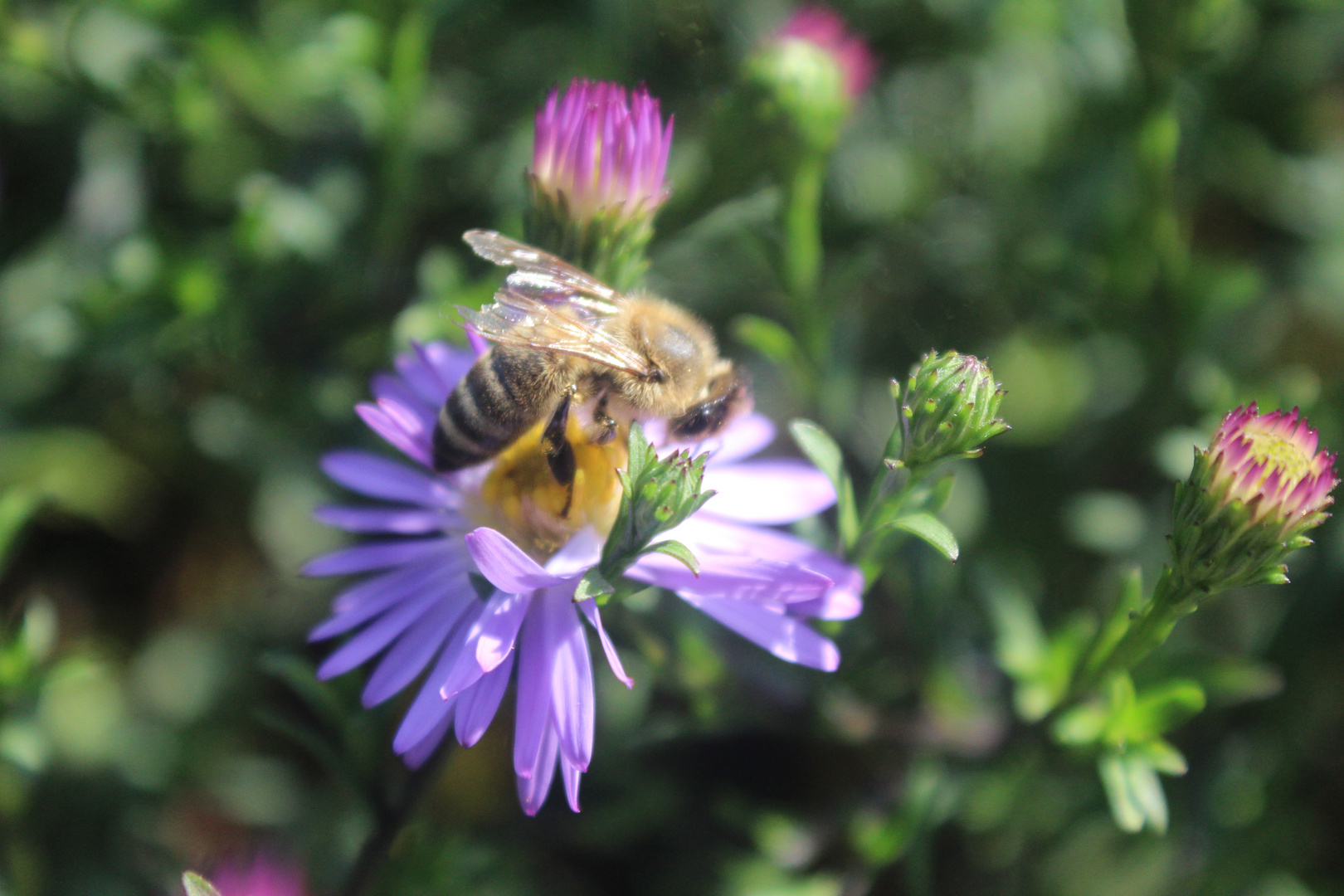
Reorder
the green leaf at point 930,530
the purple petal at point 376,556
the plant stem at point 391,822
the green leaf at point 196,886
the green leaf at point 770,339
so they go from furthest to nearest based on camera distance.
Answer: the green leaf at point 770,339, the purple petal at point 376,556, the plant stem at point 391,822, the green leaf at point 930,530, the green leaf at point 196,886

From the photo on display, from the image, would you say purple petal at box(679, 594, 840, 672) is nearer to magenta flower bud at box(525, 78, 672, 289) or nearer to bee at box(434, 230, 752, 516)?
bee at box(434, 230, 752, 516)

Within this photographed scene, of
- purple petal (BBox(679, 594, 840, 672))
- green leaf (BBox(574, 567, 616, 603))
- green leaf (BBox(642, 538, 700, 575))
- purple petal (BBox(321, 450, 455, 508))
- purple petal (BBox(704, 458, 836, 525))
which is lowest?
purple petal (BBox(321, 450, 455, 508))

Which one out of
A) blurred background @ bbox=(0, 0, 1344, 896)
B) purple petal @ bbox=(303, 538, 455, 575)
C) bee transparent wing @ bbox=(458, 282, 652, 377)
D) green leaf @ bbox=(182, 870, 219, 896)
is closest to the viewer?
green leaf @ bbox=(182, 870, 219, 896)

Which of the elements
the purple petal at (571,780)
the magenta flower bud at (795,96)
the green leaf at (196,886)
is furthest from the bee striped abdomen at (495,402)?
the magenta flower bud at (795,96)

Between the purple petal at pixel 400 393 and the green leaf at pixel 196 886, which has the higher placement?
the purple petal at pixel 400 393

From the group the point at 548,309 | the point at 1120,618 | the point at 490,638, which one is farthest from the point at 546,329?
the point at 1120,618

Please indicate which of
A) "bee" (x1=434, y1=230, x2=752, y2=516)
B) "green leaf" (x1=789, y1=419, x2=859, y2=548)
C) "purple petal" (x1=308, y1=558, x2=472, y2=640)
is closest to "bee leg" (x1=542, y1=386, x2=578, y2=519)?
"bee" (x1=434, y1=230, x2=752, y2=516)

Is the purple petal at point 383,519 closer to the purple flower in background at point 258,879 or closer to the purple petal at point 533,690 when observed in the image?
the purple petal at point 533,690

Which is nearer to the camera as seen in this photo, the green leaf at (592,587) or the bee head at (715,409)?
the green leaf at (592,587)
